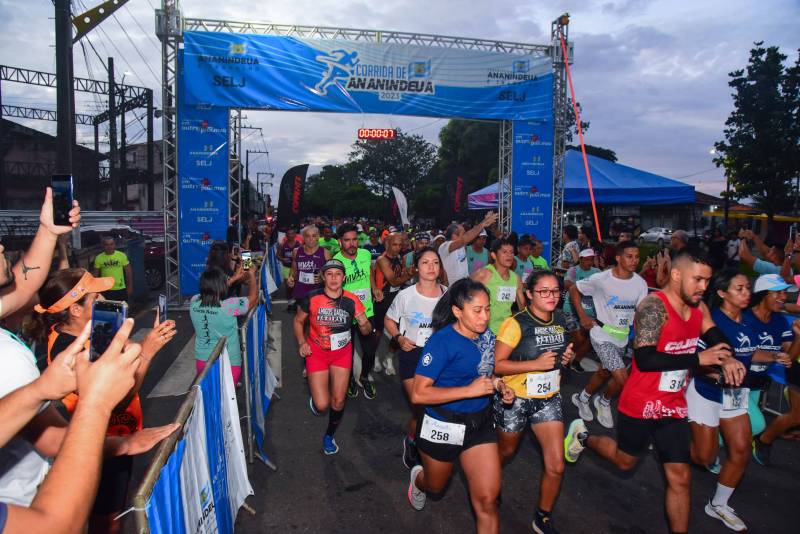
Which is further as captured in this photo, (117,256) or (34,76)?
(34,76)

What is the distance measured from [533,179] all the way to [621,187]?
2597 millimetres

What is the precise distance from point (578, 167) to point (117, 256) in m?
12.7

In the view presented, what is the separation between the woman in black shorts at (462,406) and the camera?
3.27m

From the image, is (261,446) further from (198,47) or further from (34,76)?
(34,76)

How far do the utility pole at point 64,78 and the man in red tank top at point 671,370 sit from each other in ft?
40.4

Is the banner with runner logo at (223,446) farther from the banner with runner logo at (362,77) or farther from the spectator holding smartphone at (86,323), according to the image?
the banner with runner logo at (362,77)

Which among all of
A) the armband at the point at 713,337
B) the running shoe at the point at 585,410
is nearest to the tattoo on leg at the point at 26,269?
the armband at the point at 713,337

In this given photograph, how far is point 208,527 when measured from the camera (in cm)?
286

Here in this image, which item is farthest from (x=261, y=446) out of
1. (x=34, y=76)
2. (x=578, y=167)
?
(x=34, y=76)

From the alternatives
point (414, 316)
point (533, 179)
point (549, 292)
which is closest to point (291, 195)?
point (533, 179)

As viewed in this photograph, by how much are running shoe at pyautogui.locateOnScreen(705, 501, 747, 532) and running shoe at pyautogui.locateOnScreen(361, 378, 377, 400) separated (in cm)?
380

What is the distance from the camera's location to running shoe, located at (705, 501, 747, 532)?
390 centimetres

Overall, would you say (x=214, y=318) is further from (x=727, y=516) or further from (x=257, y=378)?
(x=727, y=516)

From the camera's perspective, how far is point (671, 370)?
357 centimetres
